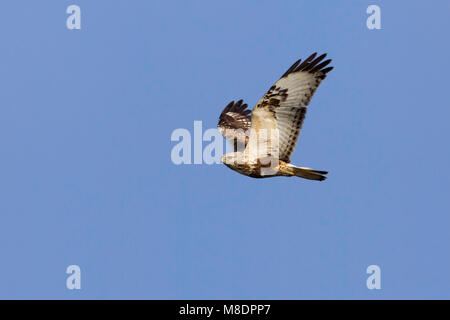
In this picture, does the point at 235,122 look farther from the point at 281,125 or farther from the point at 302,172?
the point at 302,172

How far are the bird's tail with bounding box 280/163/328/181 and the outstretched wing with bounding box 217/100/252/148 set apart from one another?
1403mm

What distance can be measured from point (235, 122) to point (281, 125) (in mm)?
2327

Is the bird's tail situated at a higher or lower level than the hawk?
lower

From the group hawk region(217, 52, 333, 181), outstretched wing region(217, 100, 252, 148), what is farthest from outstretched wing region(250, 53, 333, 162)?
outstretched wing region(217, 100, 252, 148)

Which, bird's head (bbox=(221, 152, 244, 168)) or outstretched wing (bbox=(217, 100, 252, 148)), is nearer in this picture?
bird's head (bbox=(221, 152, 244, 168))

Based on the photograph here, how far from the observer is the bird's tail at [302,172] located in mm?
8375

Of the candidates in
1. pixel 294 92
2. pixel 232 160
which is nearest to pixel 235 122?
pixel 232 160

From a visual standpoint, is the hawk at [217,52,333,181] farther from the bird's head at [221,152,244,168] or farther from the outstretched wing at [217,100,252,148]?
the outstretched wing at [217,100,252,148]

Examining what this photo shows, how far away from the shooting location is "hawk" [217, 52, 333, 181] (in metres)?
8.43

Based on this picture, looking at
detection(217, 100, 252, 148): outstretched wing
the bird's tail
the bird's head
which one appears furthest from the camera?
detection(217, 100, 252, 148): outstretched wing
